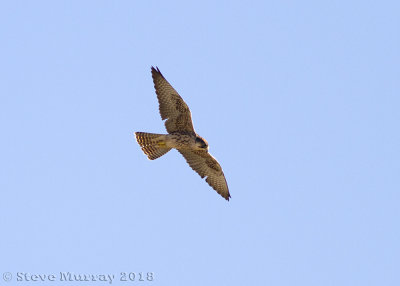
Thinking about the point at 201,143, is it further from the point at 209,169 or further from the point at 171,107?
the point at 209,169

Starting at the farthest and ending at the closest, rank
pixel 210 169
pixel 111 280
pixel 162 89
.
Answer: pixel 210 169 < pixel 162 89 < pixel 111 280

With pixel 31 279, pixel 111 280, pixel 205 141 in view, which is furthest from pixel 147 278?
pixel 205 141

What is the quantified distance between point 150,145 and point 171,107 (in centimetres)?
107

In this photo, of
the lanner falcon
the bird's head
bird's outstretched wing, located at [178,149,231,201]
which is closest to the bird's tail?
the lanner falcon

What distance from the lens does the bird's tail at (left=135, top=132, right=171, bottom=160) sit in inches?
504

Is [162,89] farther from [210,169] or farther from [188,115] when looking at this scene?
[210,169]

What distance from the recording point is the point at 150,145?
42.4 feet

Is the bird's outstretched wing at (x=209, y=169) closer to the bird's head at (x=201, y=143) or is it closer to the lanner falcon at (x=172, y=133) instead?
the lanner falcon at (x=172, y=133)

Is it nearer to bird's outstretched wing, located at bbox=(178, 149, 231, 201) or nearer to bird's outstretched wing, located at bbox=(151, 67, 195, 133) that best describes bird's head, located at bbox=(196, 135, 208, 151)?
bird's outstretched wing, located at bbox=(151, 67, 195, 133)

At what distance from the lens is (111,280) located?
948 cm

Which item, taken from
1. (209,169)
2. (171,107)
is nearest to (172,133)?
(171,107)

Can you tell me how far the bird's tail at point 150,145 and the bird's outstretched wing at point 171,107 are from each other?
1.53 feet

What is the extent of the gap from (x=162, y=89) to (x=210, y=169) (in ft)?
7.26

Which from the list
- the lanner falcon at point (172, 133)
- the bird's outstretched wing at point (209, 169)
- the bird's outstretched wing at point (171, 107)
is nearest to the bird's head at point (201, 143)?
the lanner falcon at point (172, 133)
